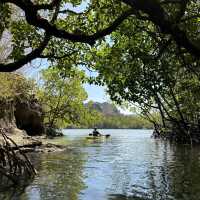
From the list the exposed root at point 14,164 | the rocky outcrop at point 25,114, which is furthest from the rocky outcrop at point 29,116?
the exposed root at point 14,164

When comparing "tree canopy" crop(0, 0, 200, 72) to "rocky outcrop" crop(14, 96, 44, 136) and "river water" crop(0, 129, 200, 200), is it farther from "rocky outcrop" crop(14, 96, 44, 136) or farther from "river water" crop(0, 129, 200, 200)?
"rocky outcrop" crop(14, 96, 44, 136)

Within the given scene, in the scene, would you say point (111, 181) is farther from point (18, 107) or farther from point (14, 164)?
point (18, 107)

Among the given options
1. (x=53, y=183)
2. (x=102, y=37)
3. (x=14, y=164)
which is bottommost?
(x=53, y=183)

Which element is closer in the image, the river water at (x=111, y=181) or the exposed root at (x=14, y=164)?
the river water at (x=111, y=181)

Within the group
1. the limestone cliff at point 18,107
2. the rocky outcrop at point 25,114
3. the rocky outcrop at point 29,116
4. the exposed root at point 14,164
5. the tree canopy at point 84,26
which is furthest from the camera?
the rocky outcrop at point 29,116

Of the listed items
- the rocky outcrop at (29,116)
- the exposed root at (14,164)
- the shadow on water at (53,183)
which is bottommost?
the shadow on water at (53,183)

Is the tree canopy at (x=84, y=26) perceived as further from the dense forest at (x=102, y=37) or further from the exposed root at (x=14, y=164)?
the exposed root at (x=14, y=164)

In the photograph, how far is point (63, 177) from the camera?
21.9 metres

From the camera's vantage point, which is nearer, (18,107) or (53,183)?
(53,183)

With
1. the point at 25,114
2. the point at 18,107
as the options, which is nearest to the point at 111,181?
the point at 18,107

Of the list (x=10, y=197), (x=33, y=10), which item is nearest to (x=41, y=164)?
(x=10, y=197)

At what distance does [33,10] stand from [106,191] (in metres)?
10.0

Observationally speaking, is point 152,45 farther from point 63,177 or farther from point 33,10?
point 63,177

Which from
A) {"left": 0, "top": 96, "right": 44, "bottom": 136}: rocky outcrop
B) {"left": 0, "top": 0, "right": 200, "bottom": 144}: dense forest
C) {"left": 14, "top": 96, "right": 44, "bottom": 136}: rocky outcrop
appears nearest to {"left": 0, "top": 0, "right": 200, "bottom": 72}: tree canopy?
{"left": 0, "top": 0, "right": 200, "bottom": 144}: dense forest
